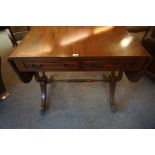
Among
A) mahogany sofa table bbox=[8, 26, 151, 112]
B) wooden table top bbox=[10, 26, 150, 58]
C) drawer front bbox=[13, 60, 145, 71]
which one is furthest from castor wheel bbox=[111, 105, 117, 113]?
wooden table top bbox=[10, 26, 150, 58]

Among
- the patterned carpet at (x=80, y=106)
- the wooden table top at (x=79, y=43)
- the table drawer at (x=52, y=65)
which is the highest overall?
the wooden table top at (x=79, y=43)

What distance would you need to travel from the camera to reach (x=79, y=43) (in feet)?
3.76

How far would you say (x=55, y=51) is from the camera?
1042 mm

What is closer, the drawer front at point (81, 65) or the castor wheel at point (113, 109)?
the drawer front at point (81, 65)

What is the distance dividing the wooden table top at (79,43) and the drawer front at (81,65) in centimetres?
6

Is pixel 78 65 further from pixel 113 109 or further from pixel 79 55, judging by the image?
pixel 113 109

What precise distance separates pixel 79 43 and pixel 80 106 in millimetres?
785

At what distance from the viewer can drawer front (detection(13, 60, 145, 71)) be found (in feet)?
3.35

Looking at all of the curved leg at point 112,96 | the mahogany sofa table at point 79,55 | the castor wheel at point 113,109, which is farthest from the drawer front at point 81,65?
the castor wheel at point 113,109

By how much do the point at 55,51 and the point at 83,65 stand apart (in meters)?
0.24

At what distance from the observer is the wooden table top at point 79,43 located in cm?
101

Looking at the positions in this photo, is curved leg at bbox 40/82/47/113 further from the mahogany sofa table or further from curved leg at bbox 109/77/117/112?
curved leg at bbox 109/77/117/112

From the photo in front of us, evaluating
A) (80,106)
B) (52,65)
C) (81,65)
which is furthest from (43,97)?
(81,65)

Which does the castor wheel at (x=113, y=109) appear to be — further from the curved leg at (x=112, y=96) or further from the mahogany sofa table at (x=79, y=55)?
the mahogany sofa table at (x=79, y=55)
